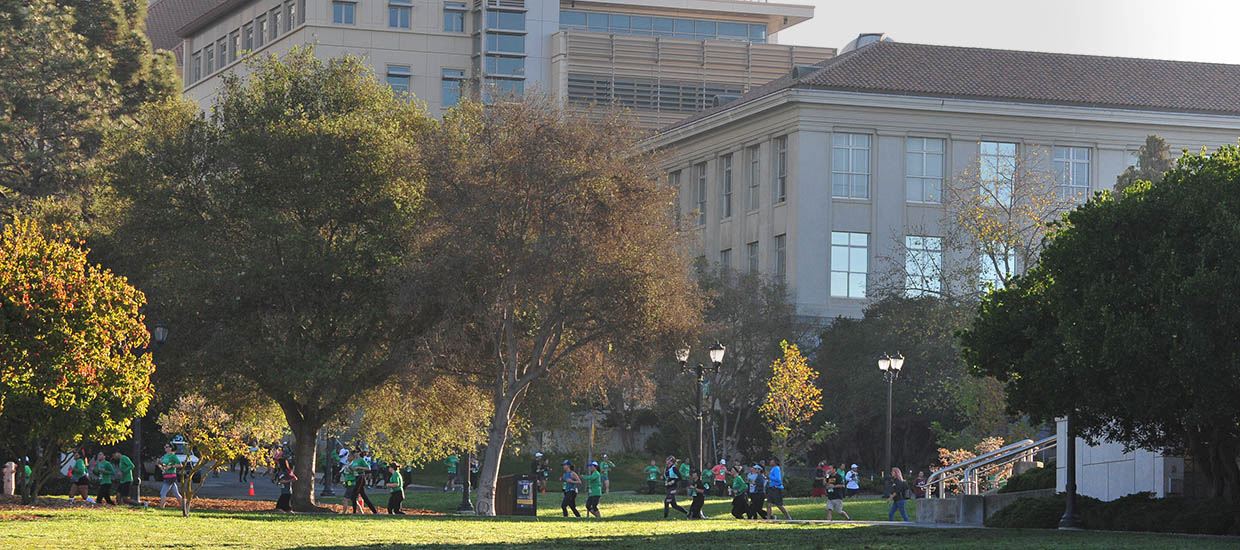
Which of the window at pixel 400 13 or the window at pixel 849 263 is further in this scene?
the window at pixel 400 13

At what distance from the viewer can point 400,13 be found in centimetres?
13675

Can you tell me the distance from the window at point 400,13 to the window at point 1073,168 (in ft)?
171

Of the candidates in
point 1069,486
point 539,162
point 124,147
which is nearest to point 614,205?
point 539,162

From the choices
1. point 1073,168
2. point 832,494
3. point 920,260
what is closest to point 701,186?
point 920,260

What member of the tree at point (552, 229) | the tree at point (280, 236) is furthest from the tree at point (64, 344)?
the tree at point (552, 229)

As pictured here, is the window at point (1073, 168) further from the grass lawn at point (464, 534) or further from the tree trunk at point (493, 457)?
the grass lawn at point (464, 534)

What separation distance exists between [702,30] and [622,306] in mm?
94630

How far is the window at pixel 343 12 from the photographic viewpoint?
13350 cm

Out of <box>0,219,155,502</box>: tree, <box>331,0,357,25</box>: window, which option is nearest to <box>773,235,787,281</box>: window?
<box>331,0,357,25</box>: window

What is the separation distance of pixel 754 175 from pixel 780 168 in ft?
10.9

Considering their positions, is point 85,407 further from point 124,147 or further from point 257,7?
point 257,7

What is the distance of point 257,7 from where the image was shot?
457 ft

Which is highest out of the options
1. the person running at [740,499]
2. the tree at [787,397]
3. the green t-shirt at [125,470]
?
the tree at [787,397]

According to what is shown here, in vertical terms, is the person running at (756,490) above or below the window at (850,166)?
below
